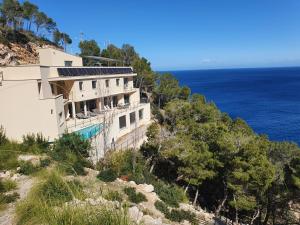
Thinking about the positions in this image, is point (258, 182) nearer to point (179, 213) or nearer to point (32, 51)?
point (179, 213)

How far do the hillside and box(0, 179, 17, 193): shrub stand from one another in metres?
31.3

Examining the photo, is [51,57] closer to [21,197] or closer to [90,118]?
[90,118]

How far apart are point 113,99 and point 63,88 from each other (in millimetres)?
9561

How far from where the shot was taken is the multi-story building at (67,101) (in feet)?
65.6

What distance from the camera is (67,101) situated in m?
27.3

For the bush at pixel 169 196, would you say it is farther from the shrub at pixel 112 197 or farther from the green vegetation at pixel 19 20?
the green vegetation at pixel 19 20

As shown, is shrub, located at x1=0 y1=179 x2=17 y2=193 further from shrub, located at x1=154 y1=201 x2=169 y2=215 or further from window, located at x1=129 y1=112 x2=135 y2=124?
window, located at x1=129 y1=112 x2=135 y2=124

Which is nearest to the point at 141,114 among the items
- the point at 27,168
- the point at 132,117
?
the point at 132,117

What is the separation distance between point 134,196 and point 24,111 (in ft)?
39.2

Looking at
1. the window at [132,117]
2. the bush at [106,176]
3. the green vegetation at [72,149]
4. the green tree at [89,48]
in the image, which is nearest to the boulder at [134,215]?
the bush at [106,176]

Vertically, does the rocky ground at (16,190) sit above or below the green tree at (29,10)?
below

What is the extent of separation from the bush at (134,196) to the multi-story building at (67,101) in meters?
6.76

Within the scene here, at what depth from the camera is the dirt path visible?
8404 mm

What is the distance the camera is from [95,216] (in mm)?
3318
